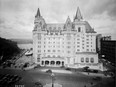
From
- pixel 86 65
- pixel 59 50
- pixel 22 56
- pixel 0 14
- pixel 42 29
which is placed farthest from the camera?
pixel 22 56

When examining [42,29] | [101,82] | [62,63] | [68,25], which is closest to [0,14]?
[42,29]

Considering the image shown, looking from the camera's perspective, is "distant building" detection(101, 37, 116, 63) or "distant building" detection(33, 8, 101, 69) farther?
"distant building" detection(33, 8, 101, 69)

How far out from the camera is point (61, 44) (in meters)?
12.2

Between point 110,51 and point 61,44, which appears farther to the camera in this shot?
point 61,44

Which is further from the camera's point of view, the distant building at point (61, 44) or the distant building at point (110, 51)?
the distant building at point (61, 44)

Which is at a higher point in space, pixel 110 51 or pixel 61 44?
pixel 61 44

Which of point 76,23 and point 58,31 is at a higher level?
point 76,23

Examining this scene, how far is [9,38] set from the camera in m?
8.14

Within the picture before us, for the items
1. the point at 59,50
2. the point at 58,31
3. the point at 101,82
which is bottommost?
the point at 101,82

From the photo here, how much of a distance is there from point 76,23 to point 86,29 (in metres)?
2.24

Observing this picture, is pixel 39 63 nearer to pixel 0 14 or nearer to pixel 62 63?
pixel 62 63

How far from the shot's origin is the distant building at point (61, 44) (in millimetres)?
12188

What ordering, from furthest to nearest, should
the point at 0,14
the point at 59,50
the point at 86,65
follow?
the point at 59,50, the point at 86,65, the point at 0,14

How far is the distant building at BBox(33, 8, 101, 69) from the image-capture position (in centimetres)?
1219
